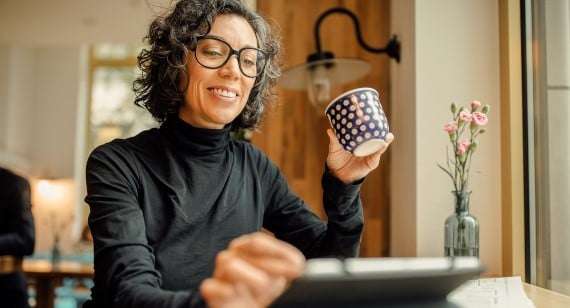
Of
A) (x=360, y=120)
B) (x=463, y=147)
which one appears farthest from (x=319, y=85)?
(x=360, y=120)

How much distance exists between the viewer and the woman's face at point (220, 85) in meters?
1.04

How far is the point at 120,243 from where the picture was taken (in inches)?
31.5

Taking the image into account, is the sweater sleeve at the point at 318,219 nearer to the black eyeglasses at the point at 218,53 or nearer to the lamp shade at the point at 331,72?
the black eyeglasses at the point at 218,53

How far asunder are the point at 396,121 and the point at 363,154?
3.82 feet

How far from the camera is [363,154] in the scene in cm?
94

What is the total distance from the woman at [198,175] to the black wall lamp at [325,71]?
837mm

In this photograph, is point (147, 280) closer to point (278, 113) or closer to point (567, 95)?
point (567, 95)

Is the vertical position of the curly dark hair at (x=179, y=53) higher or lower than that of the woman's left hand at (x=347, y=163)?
higher

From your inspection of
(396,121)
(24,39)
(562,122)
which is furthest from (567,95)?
(24,39)

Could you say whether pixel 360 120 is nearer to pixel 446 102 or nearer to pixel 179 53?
pixel 179 53

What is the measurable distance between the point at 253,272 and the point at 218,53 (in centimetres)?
65

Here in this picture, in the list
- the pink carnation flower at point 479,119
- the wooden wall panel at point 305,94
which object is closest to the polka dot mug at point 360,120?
the pink carnation flower at point 479,119

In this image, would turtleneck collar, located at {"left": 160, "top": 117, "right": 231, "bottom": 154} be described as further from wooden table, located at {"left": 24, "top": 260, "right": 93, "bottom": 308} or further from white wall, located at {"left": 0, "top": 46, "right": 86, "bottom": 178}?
white wall, located at {"left": 0, "top": 46, "right": 86, "bottom": 178}

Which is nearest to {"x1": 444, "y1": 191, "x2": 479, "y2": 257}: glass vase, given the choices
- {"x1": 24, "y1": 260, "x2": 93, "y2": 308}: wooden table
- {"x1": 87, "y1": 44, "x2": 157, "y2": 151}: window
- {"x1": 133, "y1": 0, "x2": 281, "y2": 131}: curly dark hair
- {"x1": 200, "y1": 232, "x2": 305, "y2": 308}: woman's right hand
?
{"x1": 133, "y1": 0, "x2": 281, "y2": 131}: curly dark hair
